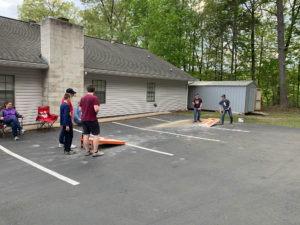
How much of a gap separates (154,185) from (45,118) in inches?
292

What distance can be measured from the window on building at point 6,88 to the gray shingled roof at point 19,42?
39.2 inches

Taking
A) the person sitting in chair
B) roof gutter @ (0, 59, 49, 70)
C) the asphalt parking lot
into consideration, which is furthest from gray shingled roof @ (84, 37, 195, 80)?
the asphalt parking lot

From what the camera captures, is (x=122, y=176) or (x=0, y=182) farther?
(x=122, y=176)

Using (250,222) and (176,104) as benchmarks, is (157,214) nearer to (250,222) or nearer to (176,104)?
(250,222)

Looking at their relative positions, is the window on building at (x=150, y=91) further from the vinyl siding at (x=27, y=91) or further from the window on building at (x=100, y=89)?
the vinyl siding at (x=27, y=91)

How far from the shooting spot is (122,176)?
4.83m

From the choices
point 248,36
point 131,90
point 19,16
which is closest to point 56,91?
point 131,90

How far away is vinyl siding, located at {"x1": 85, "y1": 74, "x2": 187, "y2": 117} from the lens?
1439 centimetres

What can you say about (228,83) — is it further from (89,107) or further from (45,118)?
(89,107)

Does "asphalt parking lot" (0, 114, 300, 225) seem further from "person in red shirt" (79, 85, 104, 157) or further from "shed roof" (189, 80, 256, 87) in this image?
"shed roof" (189, 80, 256, 87)

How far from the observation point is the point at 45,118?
1004 cm

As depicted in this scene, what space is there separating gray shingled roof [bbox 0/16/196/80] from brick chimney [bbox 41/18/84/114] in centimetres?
59

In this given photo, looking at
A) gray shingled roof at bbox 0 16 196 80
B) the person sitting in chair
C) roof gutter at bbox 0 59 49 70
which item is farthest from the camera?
gray shingled roof at bbox 0 16 196 80

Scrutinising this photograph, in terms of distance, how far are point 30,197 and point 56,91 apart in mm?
8015
